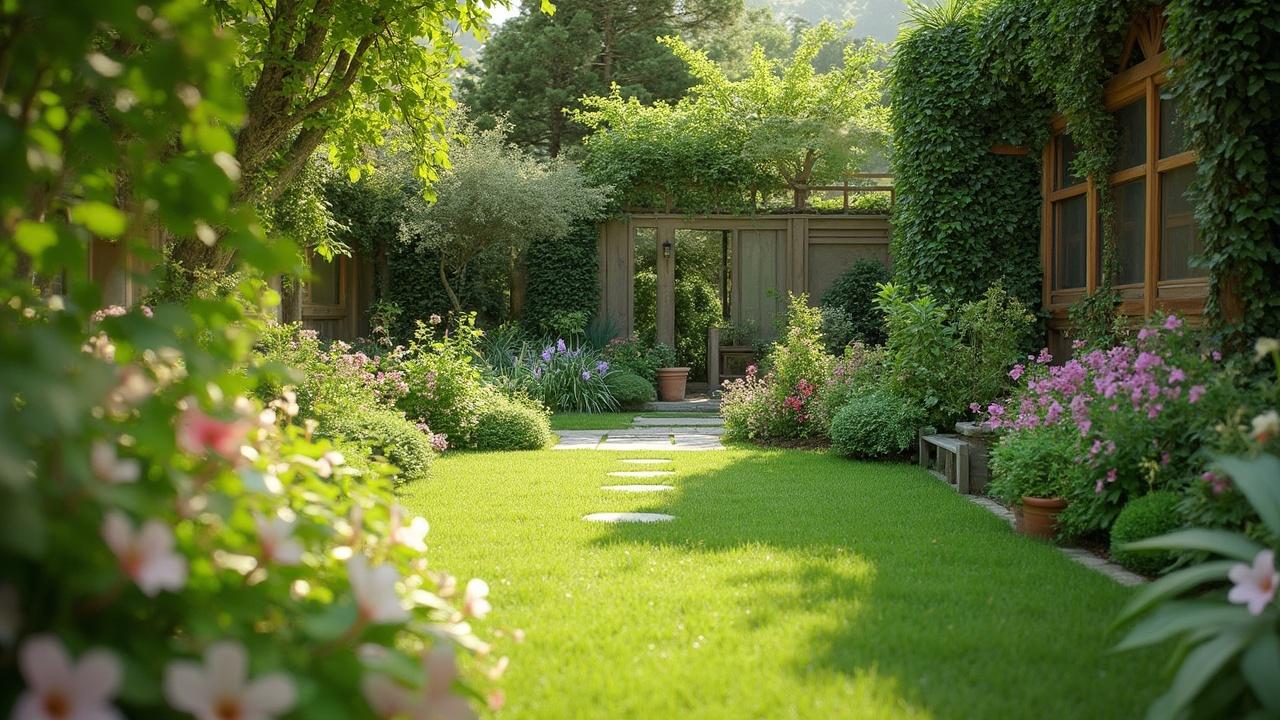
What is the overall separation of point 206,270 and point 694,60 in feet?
44.1

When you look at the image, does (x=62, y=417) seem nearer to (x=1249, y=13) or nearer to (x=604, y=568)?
(x=604, y=568)

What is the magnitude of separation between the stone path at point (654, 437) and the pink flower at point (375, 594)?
7401mm

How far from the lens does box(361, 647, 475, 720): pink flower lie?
54.2 inches

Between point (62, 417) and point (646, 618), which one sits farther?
point (646, 618)

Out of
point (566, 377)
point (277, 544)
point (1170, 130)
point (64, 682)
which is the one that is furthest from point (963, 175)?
point (64, 682)

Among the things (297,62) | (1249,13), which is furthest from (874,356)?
(297,62)

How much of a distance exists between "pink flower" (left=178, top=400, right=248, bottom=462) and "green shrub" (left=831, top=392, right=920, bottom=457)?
6.95 meters

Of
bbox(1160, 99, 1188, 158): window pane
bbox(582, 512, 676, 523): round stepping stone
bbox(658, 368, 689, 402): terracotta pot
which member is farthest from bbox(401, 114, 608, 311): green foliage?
bbox(582, 512, 676, 523): round stepping stone

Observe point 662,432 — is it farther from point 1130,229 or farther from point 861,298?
point 1130,229

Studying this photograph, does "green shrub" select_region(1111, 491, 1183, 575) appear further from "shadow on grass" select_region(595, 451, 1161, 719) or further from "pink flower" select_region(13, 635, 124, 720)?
"pink flower" select_region(13, 635, 124, 720)

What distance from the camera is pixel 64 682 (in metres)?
1.12

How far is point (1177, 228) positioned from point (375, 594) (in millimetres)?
6660

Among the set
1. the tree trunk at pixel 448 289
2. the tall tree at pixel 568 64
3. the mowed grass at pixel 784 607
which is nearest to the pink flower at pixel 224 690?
the mowed grass at pixel 784 607

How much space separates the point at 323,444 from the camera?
2166mm
